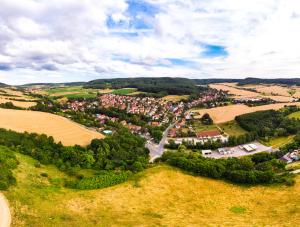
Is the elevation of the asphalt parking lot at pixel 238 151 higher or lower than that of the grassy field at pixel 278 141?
lower

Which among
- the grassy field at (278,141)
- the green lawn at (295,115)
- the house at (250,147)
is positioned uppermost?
the green lawn at (295,115)

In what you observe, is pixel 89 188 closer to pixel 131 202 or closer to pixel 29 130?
pixel 131 202

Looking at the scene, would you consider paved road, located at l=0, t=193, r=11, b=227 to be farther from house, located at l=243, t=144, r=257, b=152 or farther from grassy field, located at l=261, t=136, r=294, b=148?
grassy field, located at l=261, t=136, r=294, b=148

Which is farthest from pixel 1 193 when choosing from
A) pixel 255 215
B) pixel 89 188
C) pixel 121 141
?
pixel 121 141

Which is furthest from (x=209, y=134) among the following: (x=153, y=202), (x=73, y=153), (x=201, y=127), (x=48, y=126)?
(x=153, y=202)

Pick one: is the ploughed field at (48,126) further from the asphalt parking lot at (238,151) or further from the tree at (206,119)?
the tree at (206,119)

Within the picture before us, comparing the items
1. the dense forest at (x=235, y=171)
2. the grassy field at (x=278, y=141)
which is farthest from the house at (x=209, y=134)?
the dense forest at (x=235, y=171)

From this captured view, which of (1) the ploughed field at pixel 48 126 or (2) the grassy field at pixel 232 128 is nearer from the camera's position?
(1) the ploughed field at pixel 48 126
